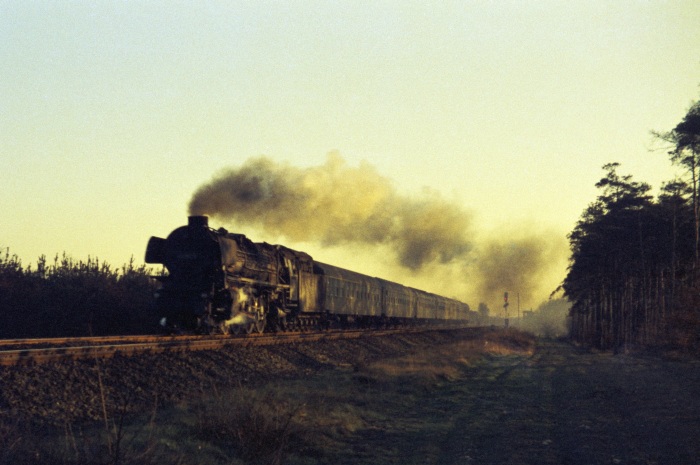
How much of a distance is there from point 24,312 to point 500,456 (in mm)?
18504

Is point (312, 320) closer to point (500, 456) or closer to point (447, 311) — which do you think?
point (500, 456)

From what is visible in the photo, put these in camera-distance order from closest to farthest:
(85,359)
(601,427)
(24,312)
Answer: (601,427) → (85,359) → (24,312)

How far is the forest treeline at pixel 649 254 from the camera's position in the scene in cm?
3216

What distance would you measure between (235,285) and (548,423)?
12876 mm

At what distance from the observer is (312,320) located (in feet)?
115

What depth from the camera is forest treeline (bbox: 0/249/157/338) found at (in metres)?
22.3

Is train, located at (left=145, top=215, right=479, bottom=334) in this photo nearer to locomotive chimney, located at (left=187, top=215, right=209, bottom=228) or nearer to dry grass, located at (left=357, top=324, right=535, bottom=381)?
locomotive chimney, located at (left=187, top=215, right=209, bottom=228)

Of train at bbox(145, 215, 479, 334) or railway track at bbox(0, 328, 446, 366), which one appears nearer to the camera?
railway track at bbox(0, 328, 446, 366)

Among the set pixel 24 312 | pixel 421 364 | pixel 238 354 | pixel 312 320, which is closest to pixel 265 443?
pixel 238 354

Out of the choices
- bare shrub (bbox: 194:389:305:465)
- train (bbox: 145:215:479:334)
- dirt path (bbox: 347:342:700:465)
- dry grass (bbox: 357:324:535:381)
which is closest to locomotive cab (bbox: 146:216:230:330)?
train (bbox: 145:215:479:334)

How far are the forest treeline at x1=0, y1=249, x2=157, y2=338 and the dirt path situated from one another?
11.9 meters

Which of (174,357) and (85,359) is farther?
(174,357)

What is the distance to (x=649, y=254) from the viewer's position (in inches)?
1713

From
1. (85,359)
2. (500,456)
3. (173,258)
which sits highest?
(173,258)
